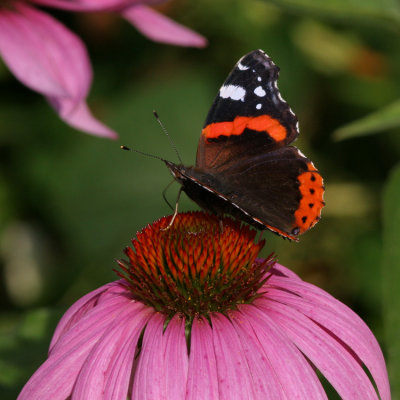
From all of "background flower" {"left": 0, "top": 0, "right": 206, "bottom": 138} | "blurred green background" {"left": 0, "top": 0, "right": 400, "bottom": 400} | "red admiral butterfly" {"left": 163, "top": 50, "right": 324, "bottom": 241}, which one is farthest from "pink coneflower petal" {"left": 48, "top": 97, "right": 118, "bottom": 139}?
"blurred green background" {"left": 0, "top": 0, "right": 400, "bottom": 400}

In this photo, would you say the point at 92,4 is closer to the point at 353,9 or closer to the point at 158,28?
the point at 158,28

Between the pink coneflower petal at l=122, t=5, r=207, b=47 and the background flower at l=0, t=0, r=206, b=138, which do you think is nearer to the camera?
the background flower at l=0, t=0, r=206, b=138

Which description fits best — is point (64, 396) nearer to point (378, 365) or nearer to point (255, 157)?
point (378, 365)

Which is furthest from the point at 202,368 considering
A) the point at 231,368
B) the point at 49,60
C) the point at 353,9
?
A: the point at 353,9

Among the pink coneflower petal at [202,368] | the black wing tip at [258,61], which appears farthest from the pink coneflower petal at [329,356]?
the black wing tip at [258,61]

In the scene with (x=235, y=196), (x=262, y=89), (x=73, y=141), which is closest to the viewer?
(x=235, y=196)

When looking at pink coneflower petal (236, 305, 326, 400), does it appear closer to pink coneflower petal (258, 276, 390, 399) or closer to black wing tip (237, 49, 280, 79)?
pink coneflower petal (258, 276, 390, 399)

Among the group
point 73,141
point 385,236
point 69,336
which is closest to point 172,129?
point 73,141
